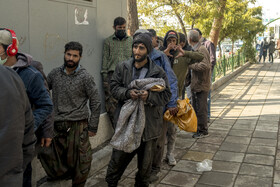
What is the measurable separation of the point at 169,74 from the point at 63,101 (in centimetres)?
131

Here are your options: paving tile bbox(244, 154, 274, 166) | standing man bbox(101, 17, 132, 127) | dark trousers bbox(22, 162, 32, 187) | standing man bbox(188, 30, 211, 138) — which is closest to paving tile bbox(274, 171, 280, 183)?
paving tile bbox(244, 154, 274, 166)

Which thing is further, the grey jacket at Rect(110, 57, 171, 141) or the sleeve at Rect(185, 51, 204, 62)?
the sleeve at Rect(185, 51, 204, 62)

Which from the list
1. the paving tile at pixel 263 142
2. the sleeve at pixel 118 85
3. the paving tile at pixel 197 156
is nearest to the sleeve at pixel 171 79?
the sleeve at pixel 118 85

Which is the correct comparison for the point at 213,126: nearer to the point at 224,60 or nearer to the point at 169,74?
the point at 169,74

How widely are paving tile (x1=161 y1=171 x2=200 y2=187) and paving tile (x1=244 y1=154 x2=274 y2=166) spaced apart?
3.41 ft

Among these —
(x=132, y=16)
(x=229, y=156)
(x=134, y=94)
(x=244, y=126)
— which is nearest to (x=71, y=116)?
(x=134, y=94)

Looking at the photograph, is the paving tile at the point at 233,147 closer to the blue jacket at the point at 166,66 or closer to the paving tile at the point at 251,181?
the paving tile at the point at 251,181

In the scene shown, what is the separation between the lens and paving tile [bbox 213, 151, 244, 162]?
5.36 metres

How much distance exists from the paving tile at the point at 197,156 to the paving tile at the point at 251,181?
862 millimetres

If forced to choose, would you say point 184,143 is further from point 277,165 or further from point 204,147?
point 277,165

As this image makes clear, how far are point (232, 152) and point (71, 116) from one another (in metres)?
2.99

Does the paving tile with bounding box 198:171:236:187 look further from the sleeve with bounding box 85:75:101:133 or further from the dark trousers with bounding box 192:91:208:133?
the dark trousers with bounding box 192:91:208:133

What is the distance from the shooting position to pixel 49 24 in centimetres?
452

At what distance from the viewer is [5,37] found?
280 centimetres
